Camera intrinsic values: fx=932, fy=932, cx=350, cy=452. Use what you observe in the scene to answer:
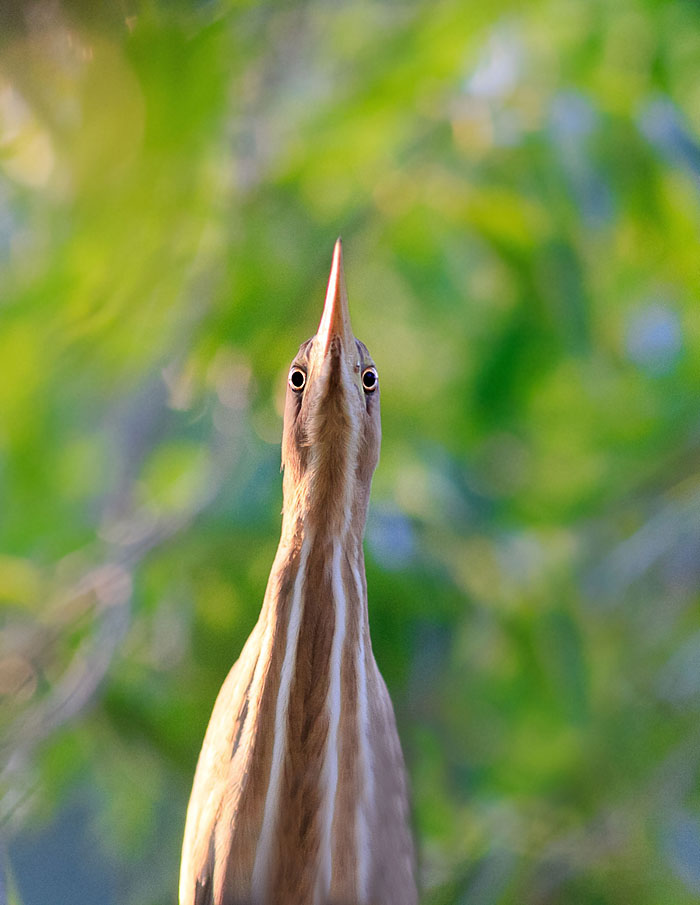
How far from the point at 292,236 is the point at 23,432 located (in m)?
0.35

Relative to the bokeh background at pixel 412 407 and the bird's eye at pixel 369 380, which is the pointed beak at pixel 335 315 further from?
the bokeh background at pixel 412 407

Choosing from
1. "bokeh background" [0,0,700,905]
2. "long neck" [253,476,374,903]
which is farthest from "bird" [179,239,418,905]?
"bokeh background" [0,0,700,905]

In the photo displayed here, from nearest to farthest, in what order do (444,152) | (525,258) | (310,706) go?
(310,706), (525,258), (444,152)

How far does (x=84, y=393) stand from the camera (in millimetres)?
999

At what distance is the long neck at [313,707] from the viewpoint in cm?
55

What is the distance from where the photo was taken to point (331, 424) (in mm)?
547

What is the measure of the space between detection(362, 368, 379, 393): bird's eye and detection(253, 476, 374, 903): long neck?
0.23 ft

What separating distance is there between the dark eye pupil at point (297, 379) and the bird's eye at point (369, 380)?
0.04m

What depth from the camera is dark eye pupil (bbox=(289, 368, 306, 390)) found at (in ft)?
1.83

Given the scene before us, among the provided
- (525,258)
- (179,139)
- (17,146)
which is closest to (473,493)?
(525,258)

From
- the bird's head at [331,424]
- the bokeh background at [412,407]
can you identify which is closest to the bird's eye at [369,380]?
the bird's head at [331,424]

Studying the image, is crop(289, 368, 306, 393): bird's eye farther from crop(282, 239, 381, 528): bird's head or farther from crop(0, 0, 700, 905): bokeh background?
crop(0, 0, 700, 905): bokeh background

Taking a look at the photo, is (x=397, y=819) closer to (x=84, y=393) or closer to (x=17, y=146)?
(x=84, y=393)

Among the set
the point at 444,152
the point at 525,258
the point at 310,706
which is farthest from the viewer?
the point at 444,152
